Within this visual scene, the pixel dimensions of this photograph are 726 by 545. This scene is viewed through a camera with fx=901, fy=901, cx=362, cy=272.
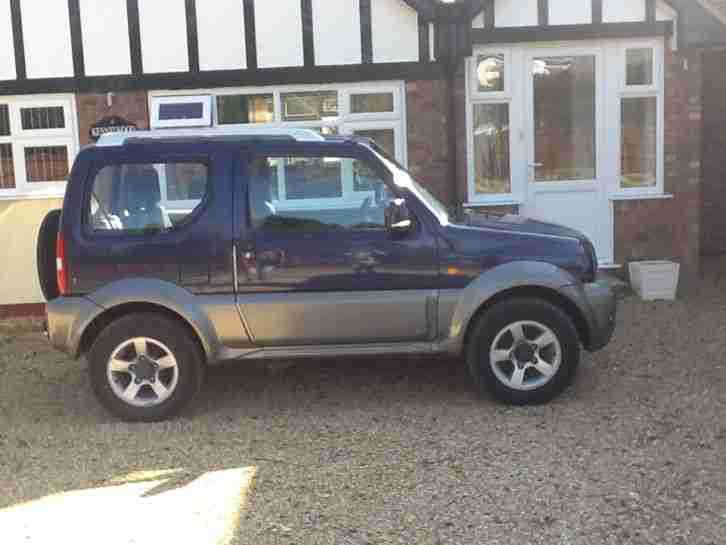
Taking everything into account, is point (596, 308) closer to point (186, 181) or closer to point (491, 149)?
point (186, 181)

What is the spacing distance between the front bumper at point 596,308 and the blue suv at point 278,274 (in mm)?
13

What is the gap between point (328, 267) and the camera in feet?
19.2

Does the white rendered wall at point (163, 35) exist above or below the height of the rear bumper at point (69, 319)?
above

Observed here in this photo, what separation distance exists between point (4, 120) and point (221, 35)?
249cm

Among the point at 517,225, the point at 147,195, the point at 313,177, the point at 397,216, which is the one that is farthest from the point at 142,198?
the point at 517,225

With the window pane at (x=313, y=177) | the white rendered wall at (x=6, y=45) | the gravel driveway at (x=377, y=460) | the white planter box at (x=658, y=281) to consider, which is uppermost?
the white rendered wall at (x=6, y=45)

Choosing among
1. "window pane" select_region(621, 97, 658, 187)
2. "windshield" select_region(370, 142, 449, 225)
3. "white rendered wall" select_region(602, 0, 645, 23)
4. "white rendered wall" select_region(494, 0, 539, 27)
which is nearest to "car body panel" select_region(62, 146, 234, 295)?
"windshield" select_region(370, 142, 449, 225)

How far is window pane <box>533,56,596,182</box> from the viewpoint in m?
9.97

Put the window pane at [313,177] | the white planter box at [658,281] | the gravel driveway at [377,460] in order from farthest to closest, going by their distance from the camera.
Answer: the white planter box at [658,281] → the window pane at [313,177] → the gravel driveway at [377,460]

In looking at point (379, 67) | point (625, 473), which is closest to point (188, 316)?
point (625, 473)

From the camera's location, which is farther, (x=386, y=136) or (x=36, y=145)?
(x=386, y=136)

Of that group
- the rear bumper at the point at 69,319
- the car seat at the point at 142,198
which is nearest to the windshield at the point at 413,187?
the car seat at the point at 142,198

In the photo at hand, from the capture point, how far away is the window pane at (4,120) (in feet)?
31.3

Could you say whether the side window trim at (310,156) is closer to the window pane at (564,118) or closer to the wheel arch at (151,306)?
the wheel arch at (151,306)
